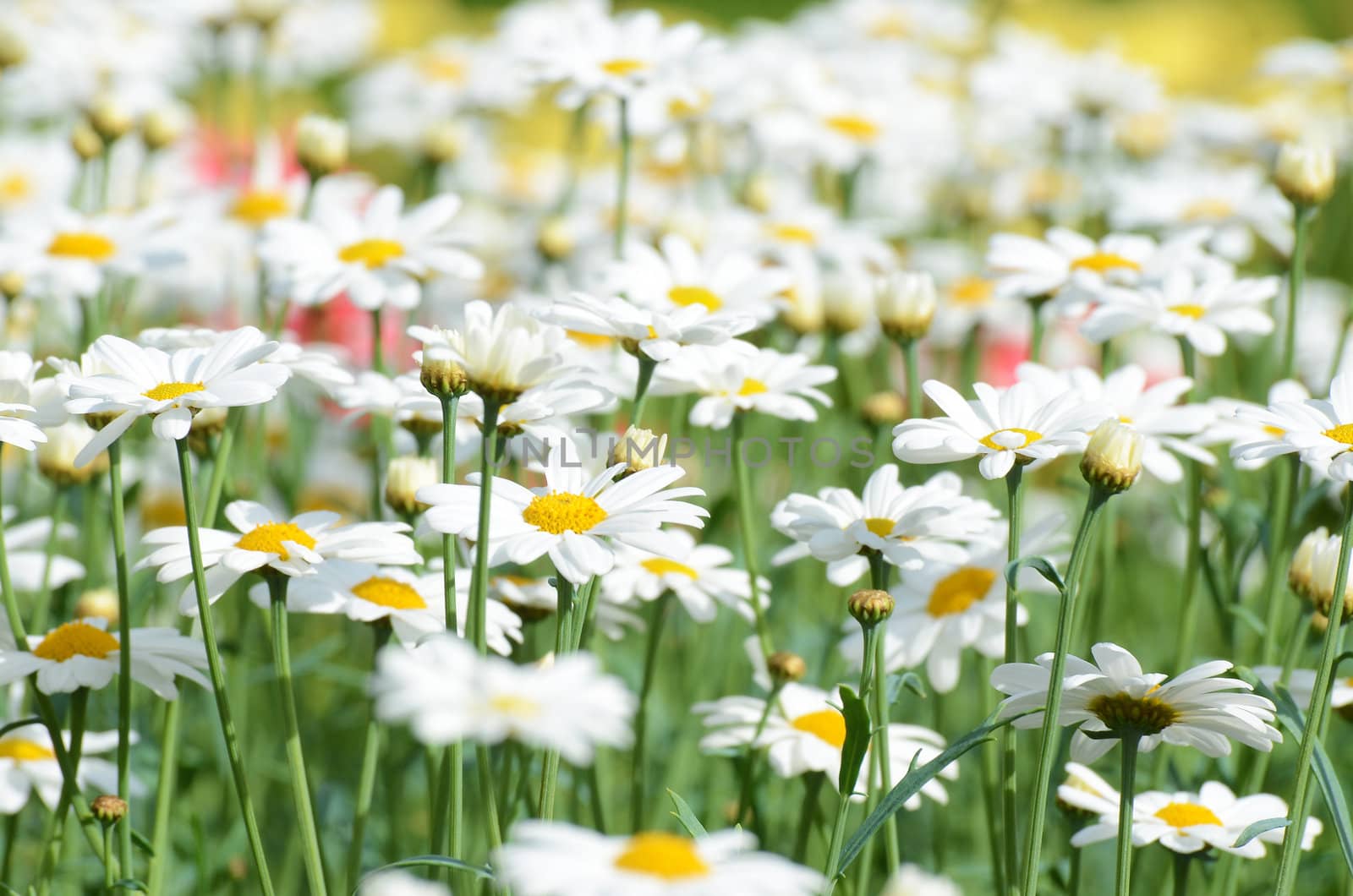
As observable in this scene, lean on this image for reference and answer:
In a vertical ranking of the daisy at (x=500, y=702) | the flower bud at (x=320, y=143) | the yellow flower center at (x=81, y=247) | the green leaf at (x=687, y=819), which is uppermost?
the flower bud at (x=320, y=143)

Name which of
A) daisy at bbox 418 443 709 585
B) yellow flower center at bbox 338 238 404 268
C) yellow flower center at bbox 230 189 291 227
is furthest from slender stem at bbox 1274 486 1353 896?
yellow flower center at bbox 230 189 291 227

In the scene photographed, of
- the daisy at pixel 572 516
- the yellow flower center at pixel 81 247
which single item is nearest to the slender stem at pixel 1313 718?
the daisy at pixel 572 516

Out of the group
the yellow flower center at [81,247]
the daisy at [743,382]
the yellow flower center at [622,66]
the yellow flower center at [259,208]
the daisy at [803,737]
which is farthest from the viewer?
the yellow flower center at [259,208]

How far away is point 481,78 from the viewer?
2.20m

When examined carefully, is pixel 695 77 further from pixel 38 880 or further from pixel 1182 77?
pixel 1182 77

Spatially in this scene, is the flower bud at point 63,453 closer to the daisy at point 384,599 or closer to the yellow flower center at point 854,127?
the daisy at point 384,599

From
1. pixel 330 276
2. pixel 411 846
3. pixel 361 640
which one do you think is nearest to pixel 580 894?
pixel 330 276

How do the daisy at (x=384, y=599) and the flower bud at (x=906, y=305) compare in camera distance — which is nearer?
the daisy at (x=384, y=599)

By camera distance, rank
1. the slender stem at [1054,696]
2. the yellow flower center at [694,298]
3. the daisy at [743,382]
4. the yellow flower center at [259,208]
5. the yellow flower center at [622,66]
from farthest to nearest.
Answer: the yellow flower center at [259,208] → the yellow flower center at [622,66] → the yellow flower center at [694,298] → the daisy at [743,382] → the slender stem at [1054,696]

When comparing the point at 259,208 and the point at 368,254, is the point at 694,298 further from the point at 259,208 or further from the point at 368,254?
the point at 259,208

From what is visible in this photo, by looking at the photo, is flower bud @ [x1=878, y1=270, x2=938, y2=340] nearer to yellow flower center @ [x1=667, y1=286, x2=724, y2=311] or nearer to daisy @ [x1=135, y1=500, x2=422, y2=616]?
yellow flower center @ [x1=667, y1=286, x2=724, y2=311]

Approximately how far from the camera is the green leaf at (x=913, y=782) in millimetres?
720

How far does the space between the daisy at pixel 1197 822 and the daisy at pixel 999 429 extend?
23cm

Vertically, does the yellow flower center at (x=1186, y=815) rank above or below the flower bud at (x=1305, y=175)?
below
